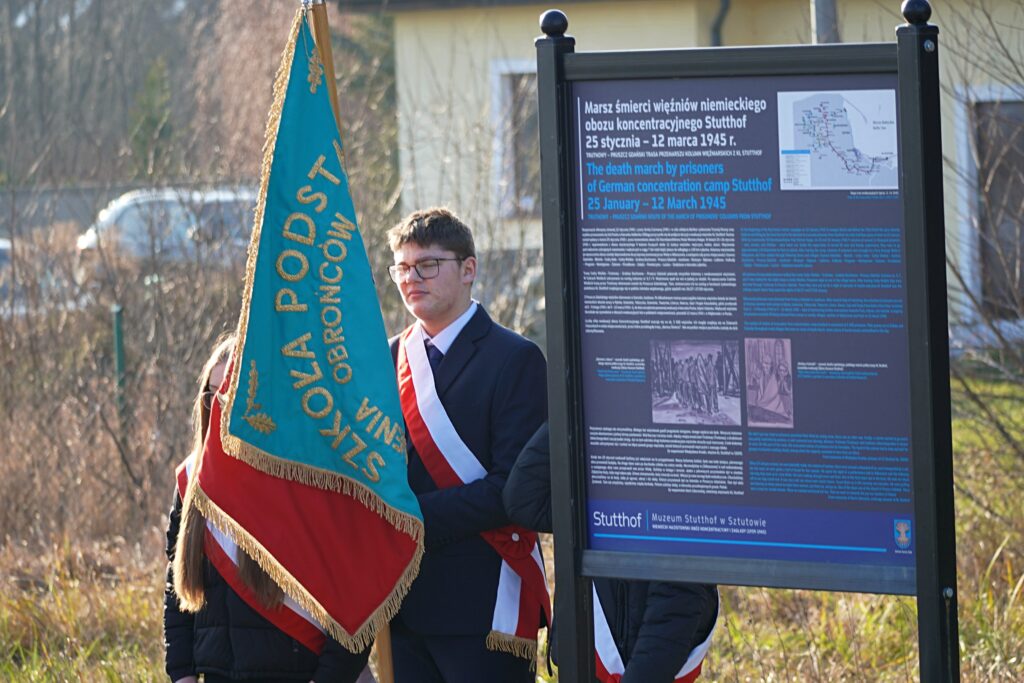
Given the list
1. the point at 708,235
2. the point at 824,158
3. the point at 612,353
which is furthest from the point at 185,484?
the point at 824,158

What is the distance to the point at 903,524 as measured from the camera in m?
3.08

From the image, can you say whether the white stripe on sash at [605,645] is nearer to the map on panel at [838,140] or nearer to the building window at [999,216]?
the map on panel at [838,140]

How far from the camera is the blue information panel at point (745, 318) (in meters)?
3.05

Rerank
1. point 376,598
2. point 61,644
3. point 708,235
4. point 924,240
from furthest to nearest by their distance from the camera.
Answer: point 61,644 < point 376,598 < point 708,235 < point 924,240

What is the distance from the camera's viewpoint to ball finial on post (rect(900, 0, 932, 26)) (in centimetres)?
294

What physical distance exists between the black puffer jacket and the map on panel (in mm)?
2002

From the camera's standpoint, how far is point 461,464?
4.30 metres

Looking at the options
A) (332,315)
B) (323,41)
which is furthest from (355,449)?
(323,41)

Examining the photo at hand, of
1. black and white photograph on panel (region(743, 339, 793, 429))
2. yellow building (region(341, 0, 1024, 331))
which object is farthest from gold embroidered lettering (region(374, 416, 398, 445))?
yellow building (region(341, 0, 1024, 331))

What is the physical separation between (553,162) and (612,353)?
1.48 feet

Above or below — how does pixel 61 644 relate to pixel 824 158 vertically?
below

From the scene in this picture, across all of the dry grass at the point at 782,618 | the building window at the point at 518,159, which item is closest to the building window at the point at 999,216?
the dry grass at the point at 782,618

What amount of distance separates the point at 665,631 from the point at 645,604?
11 centimetres

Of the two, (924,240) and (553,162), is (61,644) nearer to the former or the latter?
(553,162)
